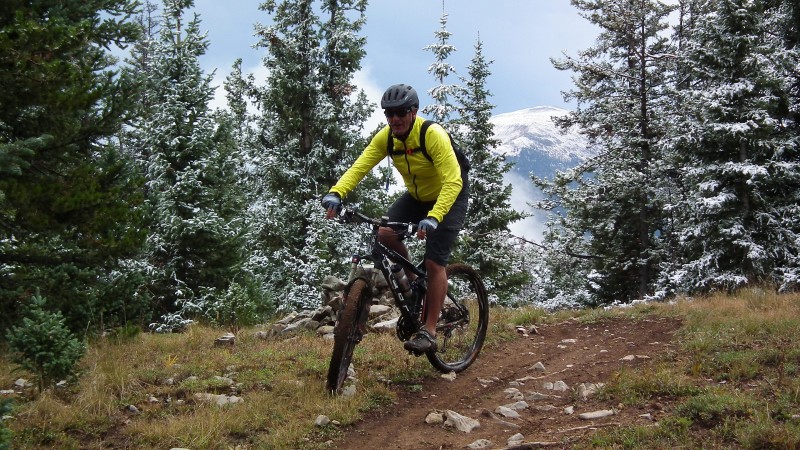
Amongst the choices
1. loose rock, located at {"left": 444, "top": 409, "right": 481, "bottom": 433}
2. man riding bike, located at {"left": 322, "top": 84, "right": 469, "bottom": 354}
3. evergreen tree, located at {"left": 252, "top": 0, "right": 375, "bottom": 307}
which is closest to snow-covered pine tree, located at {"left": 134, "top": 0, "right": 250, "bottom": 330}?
evergreen tree, located at {"left": 252, "top": 0, "right": 375, "bottom": 307}

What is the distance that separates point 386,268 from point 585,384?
2.38m

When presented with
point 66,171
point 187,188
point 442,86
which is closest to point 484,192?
point 442,86

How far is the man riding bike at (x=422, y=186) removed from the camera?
5848 mm

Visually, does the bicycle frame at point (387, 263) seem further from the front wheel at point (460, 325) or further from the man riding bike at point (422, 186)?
the front wheel at point (460, 325)

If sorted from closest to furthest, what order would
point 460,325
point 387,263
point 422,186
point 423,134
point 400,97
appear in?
1. point 400,97
2. point 423,134
3. point 387,263
4. point 422,186
5. point 460,325

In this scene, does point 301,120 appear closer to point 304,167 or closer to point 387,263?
point 304,167

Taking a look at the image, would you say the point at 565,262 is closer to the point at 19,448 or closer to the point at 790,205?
the point at 790,205

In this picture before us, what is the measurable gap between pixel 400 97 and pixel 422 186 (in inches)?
44.4

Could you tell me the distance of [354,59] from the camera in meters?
23.9

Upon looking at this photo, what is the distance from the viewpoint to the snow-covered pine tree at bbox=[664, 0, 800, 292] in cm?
1612

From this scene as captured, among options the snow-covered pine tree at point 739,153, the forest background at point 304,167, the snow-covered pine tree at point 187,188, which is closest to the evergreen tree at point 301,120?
the forest background at point 304,167

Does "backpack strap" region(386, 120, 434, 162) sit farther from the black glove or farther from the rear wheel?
the rear wheel

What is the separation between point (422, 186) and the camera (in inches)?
258

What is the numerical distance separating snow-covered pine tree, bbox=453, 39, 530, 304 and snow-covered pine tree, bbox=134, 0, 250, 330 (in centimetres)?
1058
